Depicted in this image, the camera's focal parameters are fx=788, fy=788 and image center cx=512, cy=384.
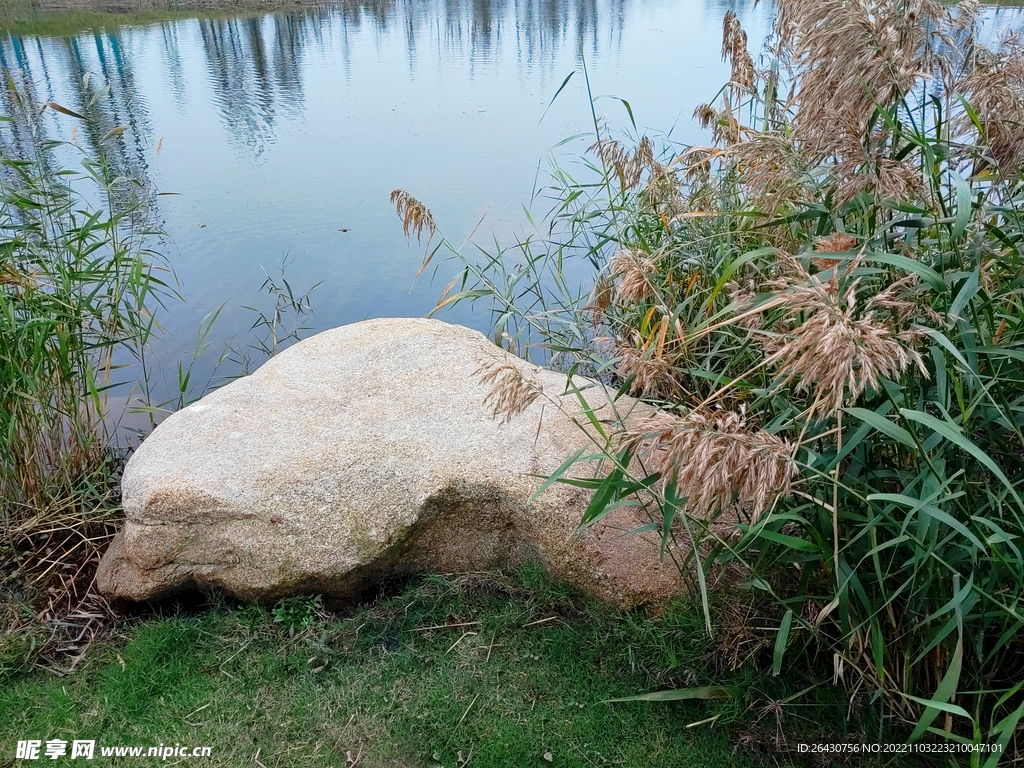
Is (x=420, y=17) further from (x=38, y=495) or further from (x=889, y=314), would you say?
(x=889, y=314)

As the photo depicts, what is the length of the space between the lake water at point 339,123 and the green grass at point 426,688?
2.28 meters

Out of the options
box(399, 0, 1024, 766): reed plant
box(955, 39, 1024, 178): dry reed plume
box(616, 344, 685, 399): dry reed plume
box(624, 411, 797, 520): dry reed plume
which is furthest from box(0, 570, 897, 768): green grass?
box(955, 39, 1024, 178): dry reed plume

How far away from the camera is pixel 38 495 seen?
3.17 m

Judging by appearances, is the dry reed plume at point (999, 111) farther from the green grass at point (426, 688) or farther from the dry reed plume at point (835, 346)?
the green grass at point (426, 688)

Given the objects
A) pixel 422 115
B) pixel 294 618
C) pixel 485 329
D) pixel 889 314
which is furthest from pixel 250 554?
pixel 422 115

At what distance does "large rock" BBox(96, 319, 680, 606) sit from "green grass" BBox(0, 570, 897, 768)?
11 cm

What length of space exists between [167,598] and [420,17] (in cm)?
1571

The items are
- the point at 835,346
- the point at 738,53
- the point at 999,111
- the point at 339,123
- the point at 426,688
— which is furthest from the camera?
the point at 339,123

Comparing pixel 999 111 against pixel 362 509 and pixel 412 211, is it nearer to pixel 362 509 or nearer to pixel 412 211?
pixel 412 211

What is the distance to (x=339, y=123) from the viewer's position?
8648 millimetres

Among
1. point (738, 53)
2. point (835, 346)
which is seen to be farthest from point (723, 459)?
point (738, 53)

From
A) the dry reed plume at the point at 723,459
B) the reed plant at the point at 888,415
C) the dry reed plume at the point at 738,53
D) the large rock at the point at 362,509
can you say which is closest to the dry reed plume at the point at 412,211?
the large rock at the point at 362,509

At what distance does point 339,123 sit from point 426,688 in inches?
294

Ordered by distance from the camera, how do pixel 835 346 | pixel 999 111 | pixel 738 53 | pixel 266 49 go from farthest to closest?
pixel 266 49 < pixel 738 53 < pixel 999 111 < pixel 835 346
